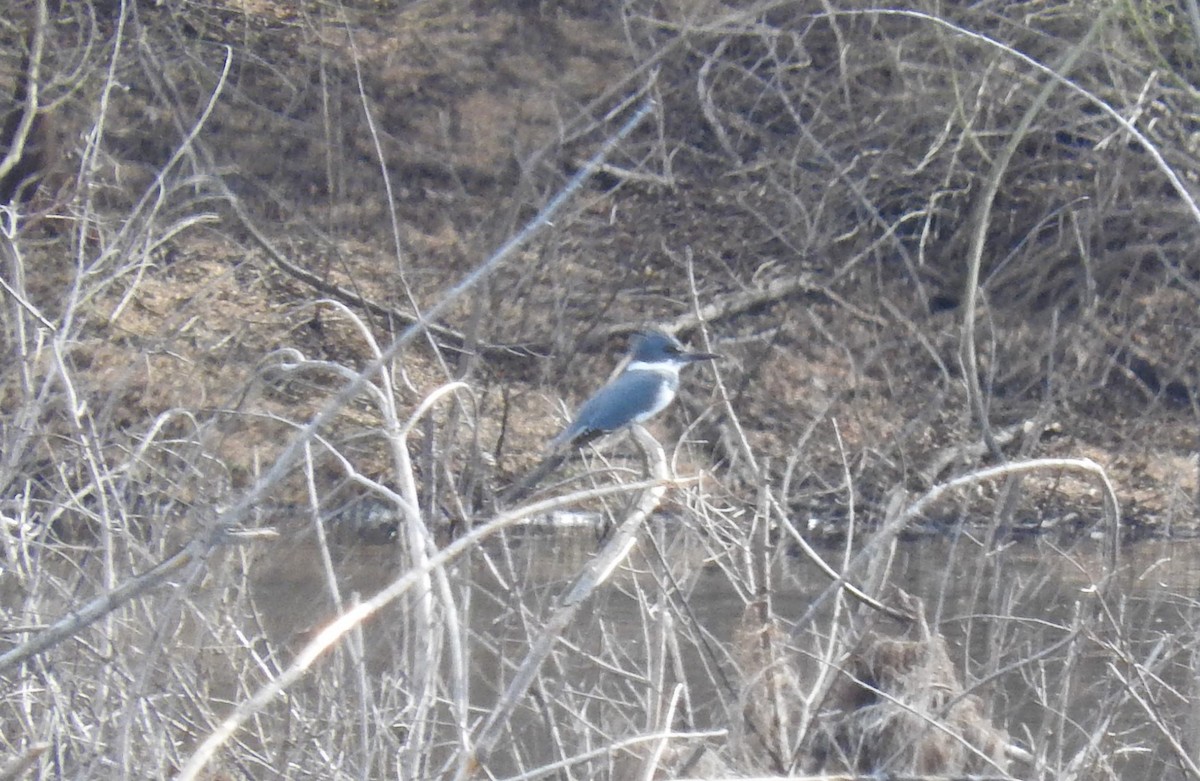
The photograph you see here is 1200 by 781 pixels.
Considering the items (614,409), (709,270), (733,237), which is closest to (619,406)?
(614,409)

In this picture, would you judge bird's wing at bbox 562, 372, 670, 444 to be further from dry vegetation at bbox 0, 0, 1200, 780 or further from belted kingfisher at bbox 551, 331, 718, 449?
dry vegetation at bbox 0, 0, 1200, 780

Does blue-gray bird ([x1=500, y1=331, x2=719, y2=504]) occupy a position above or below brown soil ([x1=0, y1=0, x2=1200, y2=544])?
above

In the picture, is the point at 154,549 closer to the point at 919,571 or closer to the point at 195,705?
the point at 195,705

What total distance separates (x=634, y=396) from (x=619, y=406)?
0.43 feet

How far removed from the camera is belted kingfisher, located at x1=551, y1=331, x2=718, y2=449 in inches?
188

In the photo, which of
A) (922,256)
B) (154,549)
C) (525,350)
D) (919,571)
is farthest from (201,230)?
(154,549)

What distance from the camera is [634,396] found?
4926mm

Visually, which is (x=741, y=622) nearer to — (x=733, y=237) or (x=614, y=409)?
(x=614, y=409)

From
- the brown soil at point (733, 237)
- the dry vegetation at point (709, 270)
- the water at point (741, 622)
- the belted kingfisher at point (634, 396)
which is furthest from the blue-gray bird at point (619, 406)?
the brown soil at point (733, 237)

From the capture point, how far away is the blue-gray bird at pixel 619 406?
15.3 feet

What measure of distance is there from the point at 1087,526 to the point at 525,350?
132 inches

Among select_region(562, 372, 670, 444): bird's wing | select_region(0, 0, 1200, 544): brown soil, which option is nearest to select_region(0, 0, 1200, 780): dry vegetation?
select_region(0, 0, 1200, 544): brown soil

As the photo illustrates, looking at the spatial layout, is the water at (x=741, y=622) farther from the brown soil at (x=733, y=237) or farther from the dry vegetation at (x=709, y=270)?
the brown soil at (x=733, y=237)

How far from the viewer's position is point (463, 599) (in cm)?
277
